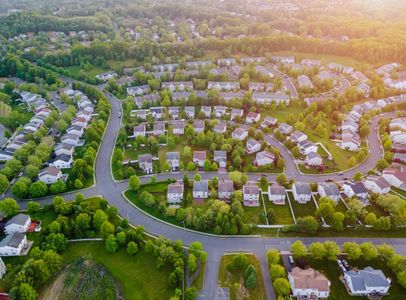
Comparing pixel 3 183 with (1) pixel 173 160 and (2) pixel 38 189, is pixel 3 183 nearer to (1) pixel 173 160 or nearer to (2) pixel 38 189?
(2) pixel 38 189

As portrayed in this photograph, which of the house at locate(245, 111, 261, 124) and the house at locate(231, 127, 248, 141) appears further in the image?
the house at locate(245, 111, 261, 124)

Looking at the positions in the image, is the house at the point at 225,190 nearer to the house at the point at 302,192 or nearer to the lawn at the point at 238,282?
the house at the point at 302,192

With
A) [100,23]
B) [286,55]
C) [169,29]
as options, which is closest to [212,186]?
[286,55]

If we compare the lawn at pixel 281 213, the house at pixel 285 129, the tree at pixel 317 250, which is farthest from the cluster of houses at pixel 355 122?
the tree at pixel 317 250

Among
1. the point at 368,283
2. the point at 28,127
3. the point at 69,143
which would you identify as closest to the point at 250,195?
the point at 368,283

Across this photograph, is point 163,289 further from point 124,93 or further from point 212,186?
point 124,93

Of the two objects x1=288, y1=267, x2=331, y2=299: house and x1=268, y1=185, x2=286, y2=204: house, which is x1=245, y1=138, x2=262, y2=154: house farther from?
x1=288, y1=267, x2=331, y2=299: house

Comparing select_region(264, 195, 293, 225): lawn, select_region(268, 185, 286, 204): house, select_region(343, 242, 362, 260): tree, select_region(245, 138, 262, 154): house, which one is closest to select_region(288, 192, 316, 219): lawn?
select_region(264, 195, 293, 225): lawn
